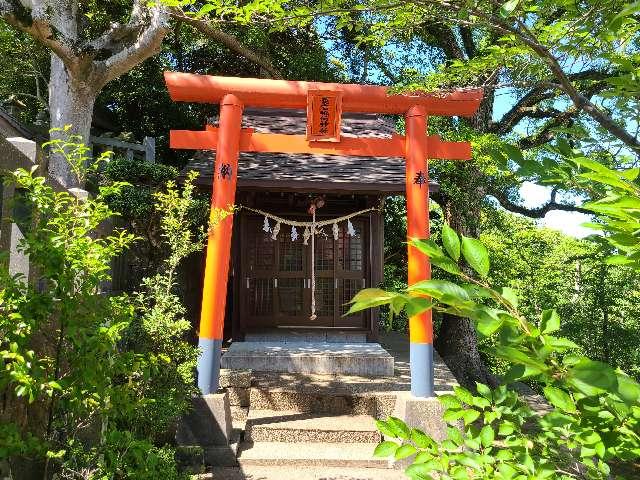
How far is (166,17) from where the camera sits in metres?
7.43

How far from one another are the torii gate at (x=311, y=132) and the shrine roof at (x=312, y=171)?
109 centimetres

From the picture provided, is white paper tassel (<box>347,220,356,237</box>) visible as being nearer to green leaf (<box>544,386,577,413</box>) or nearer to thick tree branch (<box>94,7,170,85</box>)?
thick tree branch (<box>94,7,170,85</box>)

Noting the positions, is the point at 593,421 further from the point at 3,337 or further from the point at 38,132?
the point at 38,132

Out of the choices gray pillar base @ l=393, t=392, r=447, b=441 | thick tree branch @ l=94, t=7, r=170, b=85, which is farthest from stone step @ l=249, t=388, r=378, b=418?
thick tree branch @ l=94, t=7, r=170, b=85

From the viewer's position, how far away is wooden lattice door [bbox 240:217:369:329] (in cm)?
898

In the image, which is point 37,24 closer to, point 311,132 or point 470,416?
point 311,132

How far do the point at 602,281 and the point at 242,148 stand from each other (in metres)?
10.5

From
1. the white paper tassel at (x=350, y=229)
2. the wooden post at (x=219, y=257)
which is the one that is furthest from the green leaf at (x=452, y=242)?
the white paper tassel at (x=350, y=229)

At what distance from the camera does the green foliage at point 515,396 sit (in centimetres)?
76

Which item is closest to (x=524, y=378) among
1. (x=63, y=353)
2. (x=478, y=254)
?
(x=478, y=254)

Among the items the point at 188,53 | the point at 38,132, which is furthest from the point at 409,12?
the point at 188,53

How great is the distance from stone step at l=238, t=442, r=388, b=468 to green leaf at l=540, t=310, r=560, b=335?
4723 millimetres

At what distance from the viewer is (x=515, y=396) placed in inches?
45.1

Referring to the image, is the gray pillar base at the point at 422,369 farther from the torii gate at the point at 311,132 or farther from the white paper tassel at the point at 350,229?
the white paper tassel at the point at 350,229
